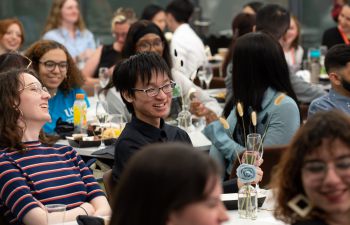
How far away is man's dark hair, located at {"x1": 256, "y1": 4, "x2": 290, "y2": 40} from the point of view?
7176 mm

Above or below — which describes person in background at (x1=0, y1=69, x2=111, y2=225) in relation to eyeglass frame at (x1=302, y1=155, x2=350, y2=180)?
below

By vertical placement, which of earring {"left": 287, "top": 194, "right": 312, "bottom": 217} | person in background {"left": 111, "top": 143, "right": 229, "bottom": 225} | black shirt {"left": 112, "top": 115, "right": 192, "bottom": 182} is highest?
person in background {"left": 111, "top": 143, "right": 229, "bottom": 225}

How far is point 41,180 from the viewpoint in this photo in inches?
142

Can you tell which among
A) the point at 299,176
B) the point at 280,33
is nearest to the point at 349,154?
the point at 299,176

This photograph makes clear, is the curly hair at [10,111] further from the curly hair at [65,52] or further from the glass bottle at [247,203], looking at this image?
the curly hair at [65,52]

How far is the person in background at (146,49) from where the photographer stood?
623 centimetres

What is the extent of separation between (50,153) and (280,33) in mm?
3925

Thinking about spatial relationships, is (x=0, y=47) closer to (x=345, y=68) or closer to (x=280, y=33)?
(x=280, y=33)

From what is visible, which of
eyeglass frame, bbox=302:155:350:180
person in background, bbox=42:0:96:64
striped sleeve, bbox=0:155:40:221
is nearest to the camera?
eyeglass frame, bbox=302:155:350:180

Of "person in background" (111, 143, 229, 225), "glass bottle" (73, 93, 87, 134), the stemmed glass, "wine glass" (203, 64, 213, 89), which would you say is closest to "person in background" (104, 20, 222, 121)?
"glass bottle" (73, 93, 87, 134)

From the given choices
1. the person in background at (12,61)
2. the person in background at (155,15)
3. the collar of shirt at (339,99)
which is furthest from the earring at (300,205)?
the person in background at (155,15)

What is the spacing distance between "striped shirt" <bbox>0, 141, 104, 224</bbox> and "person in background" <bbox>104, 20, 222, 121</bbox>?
239 centimetres

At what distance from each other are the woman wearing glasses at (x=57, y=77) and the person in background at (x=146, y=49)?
0.31 metres

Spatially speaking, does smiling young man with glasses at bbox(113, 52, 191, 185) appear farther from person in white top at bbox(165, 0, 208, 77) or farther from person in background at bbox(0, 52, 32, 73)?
person in white top at bbox(165, 0, 208, 77)
